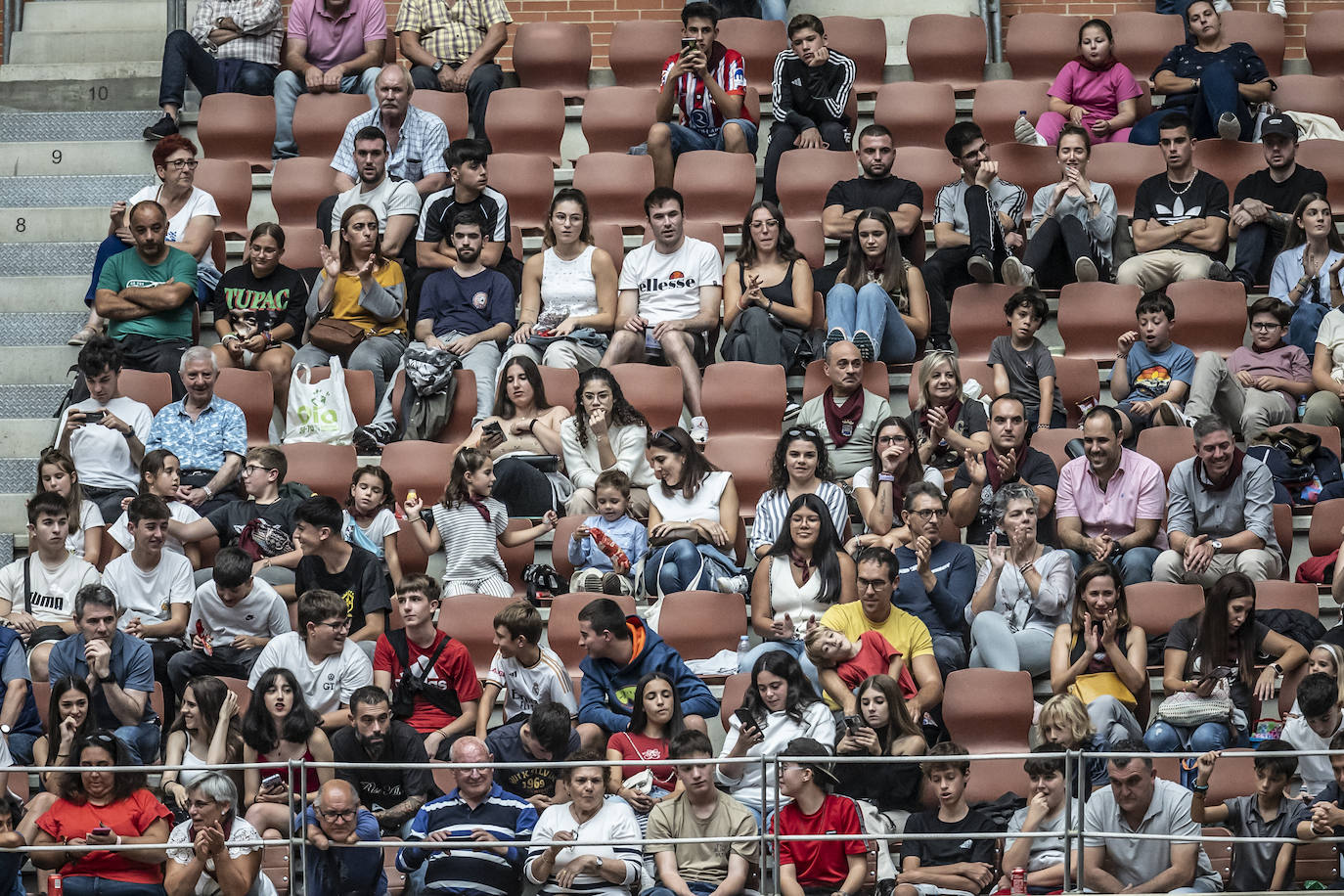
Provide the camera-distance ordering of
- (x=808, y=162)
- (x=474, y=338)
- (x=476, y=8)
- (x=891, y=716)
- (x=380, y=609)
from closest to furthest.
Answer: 1. (x=891, y=716)
2. (x=380, y=609)
3. (x=474, y=338)
4. (x=808, y=162)
5. (x=476, y=8)

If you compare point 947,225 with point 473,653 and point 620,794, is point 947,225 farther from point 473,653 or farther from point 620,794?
point 620,794

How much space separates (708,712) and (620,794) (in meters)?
0.65

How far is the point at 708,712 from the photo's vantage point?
305 inches

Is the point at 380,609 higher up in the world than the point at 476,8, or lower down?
lower down

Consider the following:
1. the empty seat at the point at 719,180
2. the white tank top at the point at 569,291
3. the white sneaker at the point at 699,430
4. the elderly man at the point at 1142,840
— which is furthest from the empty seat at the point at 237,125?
the elderly man at the point at 1142,840

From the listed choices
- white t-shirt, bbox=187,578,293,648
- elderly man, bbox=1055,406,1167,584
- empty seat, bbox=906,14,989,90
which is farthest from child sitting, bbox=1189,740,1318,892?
empty seat, bbox=906,14,989,90

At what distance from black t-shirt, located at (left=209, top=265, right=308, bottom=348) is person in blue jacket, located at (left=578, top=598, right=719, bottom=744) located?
2707 millimetres

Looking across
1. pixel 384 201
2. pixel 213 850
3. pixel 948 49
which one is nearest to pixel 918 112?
pixel 948 49

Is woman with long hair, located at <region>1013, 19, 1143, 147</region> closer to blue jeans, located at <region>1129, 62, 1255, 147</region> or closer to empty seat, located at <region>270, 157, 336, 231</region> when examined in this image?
blue jeans, located at <region>1129, 62, 1255, 147</region>

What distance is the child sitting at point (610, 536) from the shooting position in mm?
8469

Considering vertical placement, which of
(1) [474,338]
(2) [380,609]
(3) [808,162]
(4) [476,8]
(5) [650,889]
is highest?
(4) [476,8]

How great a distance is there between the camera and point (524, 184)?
35.0 feet

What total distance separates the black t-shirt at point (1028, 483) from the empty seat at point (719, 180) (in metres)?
2.26

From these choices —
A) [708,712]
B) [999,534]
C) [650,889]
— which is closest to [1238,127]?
[999,534]
